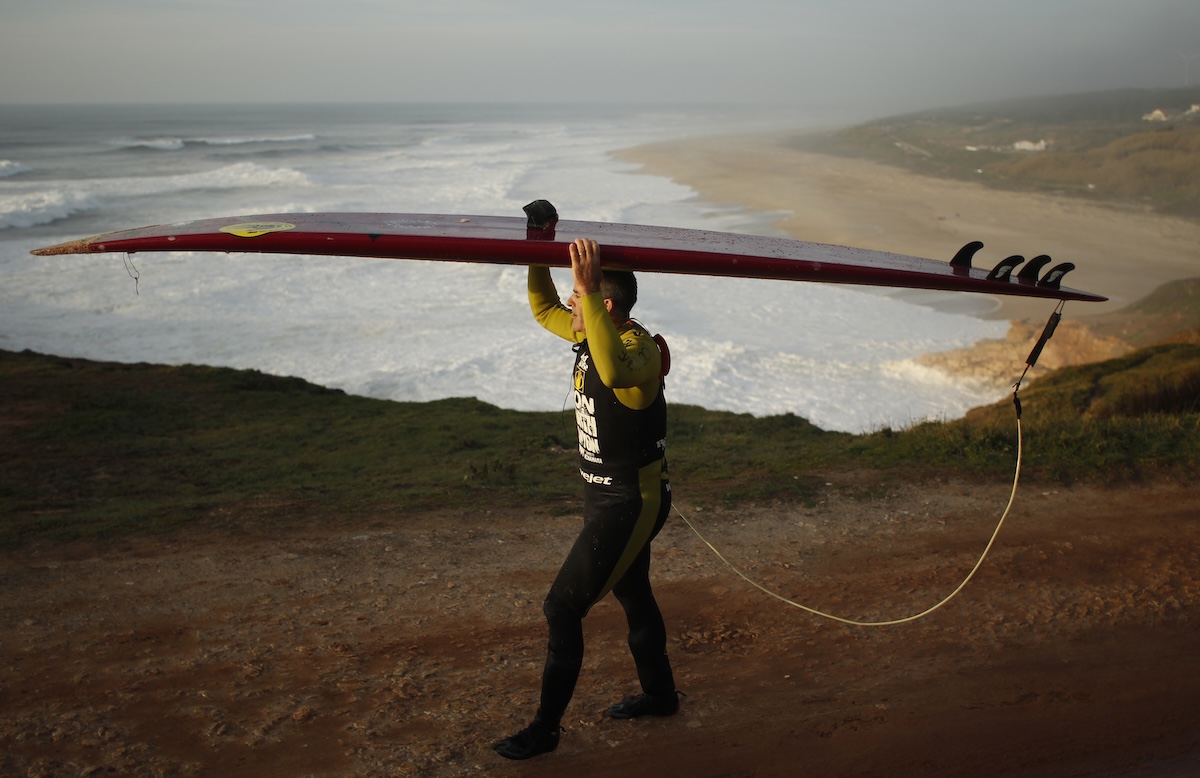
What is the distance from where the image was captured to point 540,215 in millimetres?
3912

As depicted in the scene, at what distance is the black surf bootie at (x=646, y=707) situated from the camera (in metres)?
4.04

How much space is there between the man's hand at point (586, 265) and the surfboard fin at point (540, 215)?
0.51 meters

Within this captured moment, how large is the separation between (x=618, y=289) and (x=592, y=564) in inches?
41.4

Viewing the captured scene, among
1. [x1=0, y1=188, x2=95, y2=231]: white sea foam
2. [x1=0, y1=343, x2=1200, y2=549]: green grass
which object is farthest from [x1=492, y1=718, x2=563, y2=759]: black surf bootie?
[x1=0, y1=188, x2=95, y2=231]: white sea foam

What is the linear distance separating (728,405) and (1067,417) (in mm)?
5162

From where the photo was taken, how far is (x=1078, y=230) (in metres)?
29.3

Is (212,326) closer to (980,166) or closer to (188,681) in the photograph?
(188,681)

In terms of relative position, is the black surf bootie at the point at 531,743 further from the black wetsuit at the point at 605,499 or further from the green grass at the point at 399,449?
the green grass at the point at 399,449

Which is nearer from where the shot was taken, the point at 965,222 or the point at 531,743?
the point at 531,743

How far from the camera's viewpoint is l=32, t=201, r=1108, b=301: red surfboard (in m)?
3.83

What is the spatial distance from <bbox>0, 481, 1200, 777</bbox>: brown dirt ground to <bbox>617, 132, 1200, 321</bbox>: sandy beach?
45.2 feet

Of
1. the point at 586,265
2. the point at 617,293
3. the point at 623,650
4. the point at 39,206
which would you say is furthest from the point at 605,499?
the point at 39,206

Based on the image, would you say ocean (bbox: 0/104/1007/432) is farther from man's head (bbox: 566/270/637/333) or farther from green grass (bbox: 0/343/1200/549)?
man's head (bbox: 566/270/637/333)

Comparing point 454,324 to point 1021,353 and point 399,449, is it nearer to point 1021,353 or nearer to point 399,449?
point 399,449
